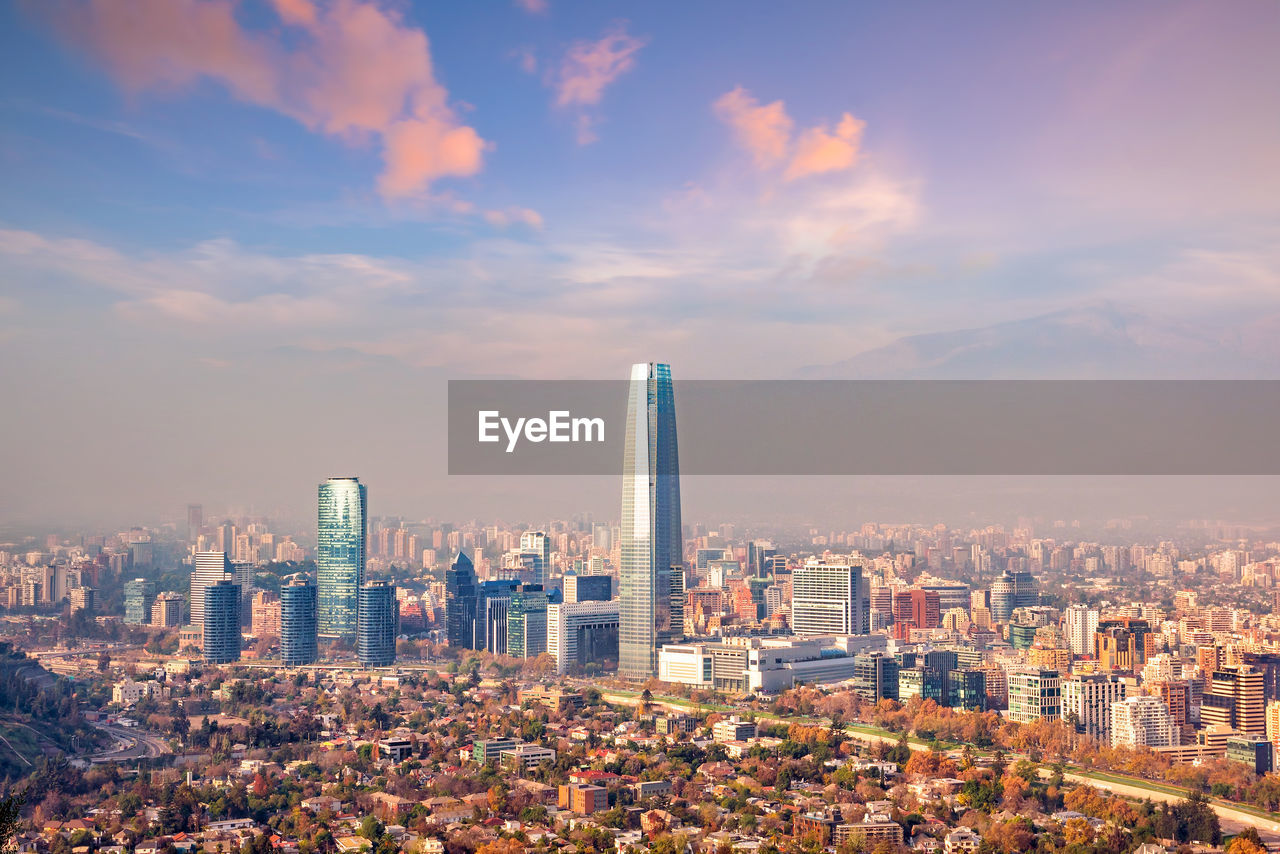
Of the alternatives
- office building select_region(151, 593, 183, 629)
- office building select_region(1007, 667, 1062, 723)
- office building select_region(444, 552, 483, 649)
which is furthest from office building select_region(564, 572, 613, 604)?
office building select_region(1007, 667, 1062, 723)

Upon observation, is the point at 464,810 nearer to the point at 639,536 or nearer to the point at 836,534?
the point at 639,536

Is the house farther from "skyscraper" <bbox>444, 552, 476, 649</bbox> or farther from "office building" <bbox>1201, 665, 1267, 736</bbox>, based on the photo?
"skyscraper" <bbox>444, 552, 476, 649</bbox>

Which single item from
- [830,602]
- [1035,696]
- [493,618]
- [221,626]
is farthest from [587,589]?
[1035,696]

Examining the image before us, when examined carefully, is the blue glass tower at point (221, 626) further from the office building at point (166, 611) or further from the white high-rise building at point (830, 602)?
the white high-rise building at point (830, 602)

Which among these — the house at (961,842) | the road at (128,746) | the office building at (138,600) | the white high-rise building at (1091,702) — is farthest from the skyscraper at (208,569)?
the house at (961,842)

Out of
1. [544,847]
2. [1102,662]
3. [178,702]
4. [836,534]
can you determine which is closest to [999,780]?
[544,847]

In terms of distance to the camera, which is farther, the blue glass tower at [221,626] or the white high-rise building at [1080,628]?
the blue glass tower at [221,626]
